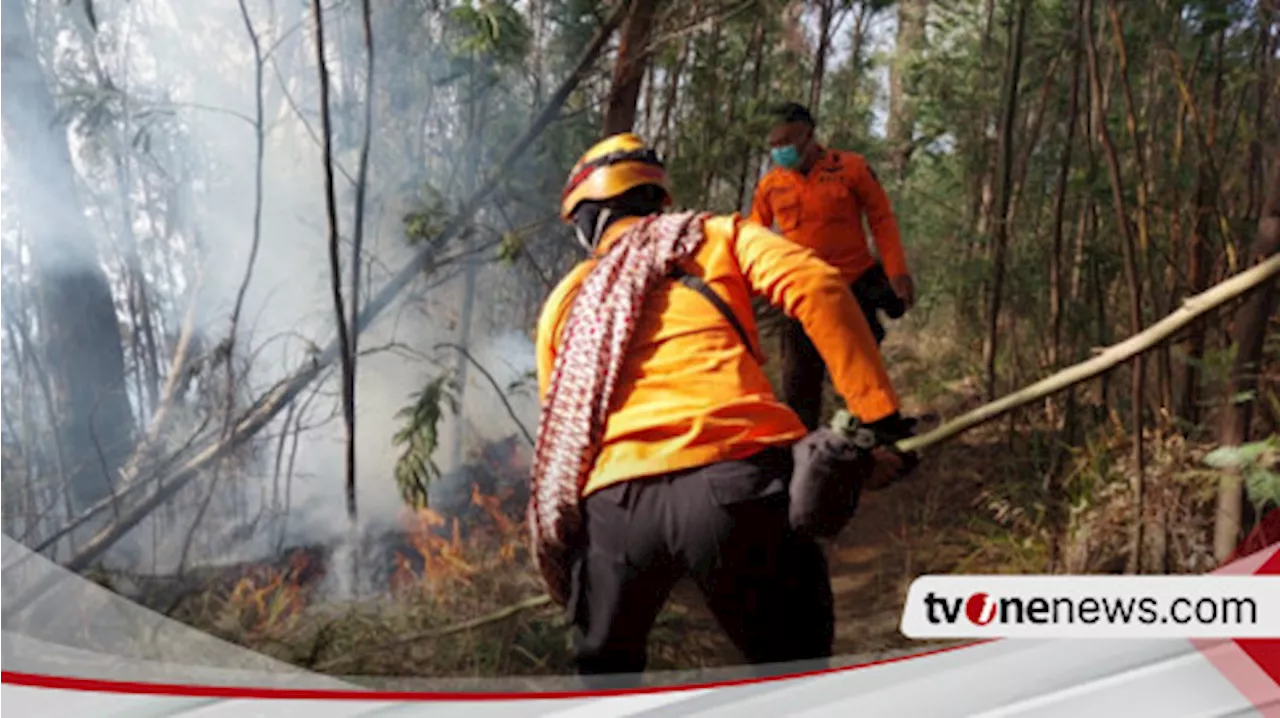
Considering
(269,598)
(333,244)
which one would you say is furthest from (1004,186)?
(269,598)

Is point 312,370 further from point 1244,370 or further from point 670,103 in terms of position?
point 1244,370

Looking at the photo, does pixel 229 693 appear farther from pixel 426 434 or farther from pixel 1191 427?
pixel 1191 427

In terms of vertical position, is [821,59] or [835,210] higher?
[821,59]

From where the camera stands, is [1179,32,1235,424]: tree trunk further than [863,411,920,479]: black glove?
Yes

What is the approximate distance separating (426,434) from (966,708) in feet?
2.10

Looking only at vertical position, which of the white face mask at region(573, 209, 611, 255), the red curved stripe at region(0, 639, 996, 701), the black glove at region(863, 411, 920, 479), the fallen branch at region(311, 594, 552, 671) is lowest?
the red curved stripe at region(0, 639, 996, 701)

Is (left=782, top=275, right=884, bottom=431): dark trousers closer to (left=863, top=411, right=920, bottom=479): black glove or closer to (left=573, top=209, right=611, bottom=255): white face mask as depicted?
(left=863, top=411, right=920, bottom=479): black glove

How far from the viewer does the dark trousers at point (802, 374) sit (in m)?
0.95

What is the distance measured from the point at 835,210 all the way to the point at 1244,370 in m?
0.46

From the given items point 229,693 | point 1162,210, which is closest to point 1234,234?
point 1162,210

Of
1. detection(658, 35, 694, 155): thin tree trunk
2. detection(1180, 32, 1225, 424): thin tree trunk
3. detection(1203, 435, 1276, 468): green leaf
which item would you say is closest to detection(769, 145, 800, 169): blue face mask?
detection(658, 35, 694, 155): thin tree trunk

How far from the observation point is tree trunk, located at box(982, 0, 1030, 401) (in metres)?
1.05

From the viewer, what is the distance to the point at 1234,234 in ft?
3.48

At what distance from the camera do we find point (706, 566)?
0.98 meters
